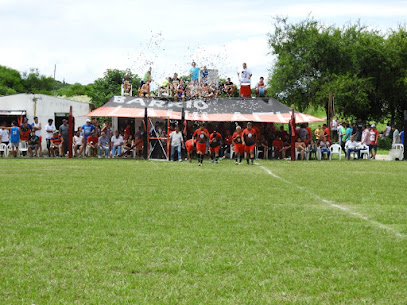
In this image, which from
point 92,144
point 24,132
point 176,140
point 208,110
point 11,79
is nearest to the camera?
point 176,140

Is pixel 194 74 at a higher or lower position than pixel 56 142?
higher

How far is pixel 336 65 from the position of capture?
49.2 meters

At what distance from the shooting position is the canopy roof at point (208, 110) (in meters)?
29.7

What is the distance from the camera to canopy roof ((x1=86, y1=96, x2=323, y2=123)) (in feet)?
97.6

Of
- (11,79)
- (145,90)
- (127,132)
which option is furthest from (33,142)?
(11,79)

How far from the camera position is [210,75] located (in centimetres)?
3256

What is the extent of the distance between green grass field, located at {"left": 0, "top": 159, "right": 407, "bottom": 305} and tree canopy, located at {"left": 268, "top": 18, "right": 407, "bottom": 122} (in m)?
35.6

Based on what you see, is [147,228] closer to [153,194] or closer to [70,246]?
[70,246]

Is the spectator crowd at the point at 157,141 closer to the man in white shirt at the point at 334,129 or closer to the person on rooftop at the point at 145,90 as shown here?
the person on rooftop at the point at 145,90

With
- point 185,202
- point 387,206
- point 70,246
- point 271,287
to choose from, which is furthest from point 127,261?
point 387,206

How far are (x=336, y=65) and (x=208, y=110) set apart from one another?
21.9m

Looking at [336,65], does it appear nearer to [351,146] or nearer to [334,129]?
[334,129]

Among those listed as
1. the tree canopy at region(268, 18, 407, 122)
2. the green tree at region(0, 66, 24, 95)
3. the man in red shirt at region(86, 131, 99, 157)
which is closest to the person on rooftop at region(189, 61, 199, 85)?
the man in red shirt at region(86, 131, 99, 157)

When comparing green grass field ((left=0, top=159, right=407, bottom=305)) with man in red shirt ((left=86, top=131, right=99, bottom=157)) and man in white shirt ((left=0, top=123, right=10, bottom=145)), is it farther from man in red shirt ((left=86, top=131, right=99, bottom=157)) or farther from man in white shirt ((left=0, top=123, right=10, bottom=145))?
man in white shirt ((left=0, top=123, right=10, bottom=145))
